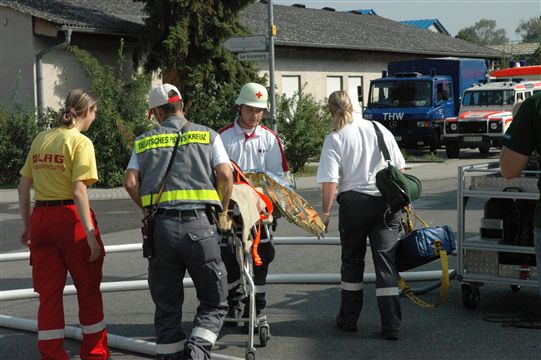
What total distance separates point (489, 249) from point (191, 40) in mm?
17751

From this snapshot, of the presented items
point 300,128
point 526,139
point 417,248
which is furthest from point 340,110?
point 300,128

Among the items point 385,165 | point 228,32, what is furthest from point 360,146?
point 228,32

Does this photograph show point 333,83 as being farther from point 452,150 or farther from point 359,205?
point 359,205

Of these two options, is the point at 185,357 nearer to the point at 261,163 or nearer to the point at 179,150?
the point at 179,150

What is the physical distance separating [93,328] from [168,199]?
44.5 inches

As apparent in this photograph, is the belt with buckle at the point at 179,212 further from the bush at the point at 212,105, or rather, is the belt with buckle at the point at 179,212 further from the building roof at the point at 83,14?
the building roof at the point at 83,14

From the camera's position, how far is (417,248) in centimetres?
659

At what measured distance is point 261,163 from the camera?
6.75 m

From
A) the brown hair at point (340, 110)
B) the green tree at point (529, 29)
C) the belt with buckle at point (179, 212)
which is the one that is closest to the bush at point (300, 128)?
the brown hair at point (340, 110)

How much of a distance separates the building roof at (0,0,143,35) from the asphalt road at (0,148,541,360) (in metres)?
14.3

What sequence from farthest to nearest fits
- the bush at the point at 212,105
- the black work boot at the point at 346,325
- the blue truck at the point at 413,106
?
the blue truck at the point at 413,106 < the bush at the point at 212,105 < the black work boot at the point at 346,325

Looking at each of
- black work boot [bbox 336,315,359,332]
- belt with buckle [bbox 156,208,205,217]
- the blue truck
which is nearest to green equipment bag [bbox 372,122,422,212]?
black work boot [bbox 336,315,359,332]

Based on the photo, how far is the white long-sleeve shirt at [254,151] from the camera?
673 centimetres

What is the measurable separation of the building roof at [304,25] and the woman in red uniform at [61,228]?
17.8 meters
